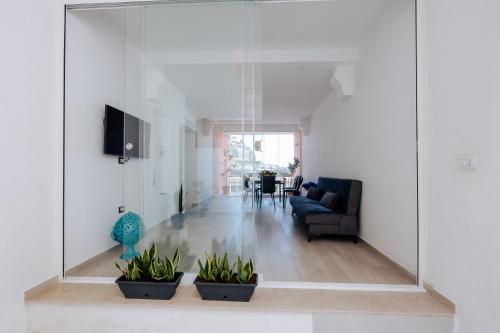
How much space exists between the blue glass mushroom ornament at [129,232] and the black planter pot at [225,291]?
116cm

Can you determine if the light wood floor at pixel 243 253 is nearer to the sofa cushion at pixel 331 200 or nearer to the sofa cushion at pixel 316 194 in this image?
the sofa cushion at pixel 331 200

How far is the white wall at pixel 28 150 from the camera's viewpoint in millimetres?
1685

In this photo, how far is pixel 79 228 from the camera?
2.41 meters

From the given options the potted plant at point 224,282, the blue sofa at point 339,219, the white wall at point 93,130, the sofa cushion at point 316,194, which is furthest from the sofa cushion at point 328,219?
the white wall at point 93,130

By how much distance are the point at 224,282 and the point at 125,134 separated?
185cm

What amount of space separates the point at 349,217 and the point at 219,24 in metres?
2.86

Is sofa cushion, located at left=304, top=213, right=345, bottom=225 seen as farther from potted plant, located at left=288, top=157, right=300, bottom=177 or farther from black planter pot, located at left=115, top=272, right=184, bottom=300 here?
potted plant, located at left=288, top=157, right=300, bottom=177

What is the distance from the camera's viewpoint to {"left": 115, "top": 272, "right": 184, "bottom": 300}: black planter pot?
1776 millimetres

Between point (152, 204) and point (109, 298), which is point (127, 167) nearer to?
point (152, 204)

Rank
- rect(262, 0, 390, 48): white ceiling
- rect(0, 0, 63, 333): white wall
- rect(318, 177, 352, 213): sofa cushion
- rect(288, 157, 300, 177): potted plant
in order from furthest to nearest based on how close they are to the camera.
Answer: rect(288, 157, 300, 177): potted plant → rect(318, 177, 352, 213): sofa cushion → rect(262, 0, 390, 48): white ceiling → rect(0, 0, 63, 333): white wall
